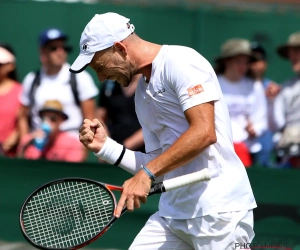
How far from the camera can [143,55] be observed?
418 cm

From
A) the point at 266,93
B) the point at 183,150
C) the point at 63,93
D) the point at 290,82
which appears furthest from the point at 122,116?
the point at 183,150

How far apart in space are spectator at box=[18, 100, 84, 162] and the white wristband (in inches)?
114

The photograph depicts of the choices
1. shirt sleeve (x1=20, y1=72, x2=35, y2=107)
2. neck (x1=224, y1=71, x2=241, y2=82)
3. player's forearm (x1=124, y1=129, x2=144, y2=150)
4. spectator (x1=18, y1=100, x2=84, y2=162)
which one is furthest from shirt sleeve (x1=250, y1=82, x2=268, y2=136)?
shirt sleeve (x1=20, y1=72, x2=35, y2=107)

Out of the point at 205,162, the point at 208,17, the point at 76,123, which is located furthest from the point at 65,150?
the point at 205,162

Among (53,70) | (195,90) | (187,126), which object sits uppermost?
(195,90)

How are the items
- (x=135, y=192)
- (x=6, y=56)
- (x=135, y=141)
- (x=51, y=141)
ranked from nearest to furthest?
(x=135, y=192), (x=135, y=141), (x=51, y=141), (x=6, y=56)

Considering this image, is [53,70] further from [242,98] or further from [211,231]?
[211,231]

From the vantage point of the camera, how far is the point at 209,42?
850 cm

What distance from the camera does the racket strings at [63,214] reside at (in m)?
4.41

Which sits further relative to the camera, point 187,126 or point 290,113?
point 290,113

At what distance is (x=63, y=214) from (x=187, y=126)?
0.99 meters

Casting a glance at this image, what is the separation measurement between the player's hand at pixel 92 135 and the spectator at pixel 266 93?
10.7 ft

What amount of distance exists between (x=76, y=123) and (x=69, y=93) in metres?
0.32

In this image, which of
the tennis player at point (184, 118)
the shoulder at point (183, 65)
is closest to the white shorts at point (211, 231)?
the tennis player at point (184, 118)
